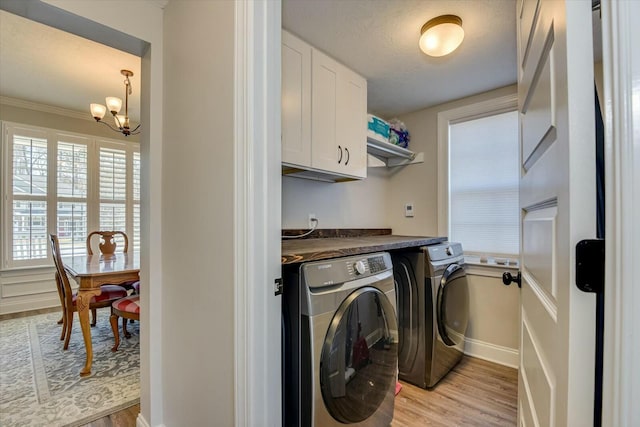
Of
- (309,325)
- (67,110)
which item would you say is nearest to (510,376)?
(309,325)

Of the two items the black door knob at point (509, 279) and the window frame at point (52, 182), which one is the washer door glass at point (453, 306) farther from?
the window frame at point (52, 182)

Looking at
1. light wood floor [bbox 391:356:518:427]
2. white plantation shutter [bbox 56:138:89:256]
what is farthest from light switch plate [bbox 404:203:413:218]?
white plantation shutter [bbox 56:138:89:256]

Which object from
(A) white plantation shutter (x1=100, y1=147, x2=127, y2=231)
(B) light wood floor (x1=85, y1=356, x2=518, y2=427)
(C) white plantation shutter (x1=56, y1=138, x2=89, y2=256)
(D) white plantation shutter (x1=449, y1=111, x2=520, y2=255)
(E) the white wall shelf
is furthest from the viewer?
(A) white plantation shutter (x1=100, y1=147, x2=127, y2=231)

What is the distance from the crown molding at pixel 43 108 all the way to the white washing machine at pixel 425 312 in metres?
4.36

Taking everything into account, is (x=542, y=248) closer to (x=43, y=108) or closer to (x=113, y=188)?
(x=113, y=188)

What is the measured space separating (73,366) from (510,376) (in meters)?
3.37

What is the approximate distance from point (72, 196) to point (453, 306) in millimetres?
4596

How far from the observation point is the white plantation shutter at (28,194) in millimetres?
3365

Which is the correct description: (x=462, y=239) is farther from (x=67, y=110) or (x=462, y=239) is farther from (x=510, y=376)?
(x=67, y=110)

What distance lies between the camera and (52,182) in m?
3.58

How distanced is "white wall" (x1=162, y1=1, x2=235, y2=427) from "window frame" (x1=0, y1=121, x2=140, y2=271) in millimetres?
3406

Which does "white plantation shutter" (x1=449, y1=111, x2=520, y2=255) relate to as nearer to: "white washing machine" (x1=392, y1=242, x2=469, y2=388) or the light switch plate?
the light switch plate

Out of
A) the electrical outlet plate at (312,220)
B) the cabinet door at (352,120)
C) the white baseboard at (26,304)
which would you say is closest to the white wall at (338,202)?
the electrical outlet plate at (312,220)

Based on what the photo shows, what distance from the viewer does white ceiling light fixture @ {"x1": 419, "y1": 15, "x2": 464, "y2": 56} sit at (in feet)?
5.12
